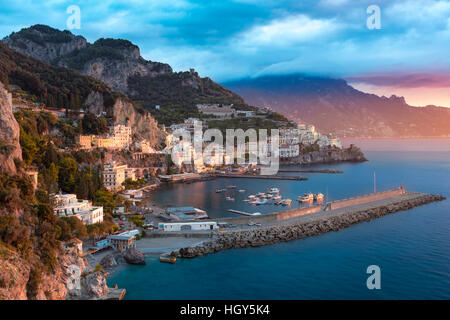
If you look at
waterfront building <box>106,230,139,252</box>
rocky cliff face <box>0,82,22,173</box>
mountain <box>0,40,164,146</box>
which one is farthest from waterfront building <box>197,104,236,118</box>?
rocky cliff face <box>0,82,22,173</box>

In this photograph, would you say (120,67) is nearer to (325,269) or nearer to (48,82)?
(48,82)

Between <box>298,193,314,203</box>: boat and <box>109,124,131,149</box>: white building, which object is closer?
<box>298,193,314,203</box>: boat

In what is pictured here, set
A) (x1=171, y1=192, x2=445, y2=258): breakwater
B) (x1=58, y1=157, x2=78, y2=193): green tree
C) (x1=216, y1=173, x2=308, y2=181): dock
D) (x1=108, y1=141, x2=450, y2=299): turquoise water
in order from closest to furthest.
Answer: (x1=108, y1=141, x2=450, y2=299): turquoise water < (x1=171, y1=192, x2=445, y2=258): breakwater < (x1=58, y1=157, x2=78, y2=193): green tree < (x1=216, y1=173, x2=308, y2=181): dock

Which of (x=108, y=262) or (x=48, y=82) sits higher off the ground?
(x=48, y=82)

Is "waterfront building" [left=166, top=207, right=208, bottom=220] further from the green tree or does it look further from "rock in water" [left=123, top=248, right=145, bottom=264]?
"rock in water" [left=123, top=248, right=145, bottom=264]

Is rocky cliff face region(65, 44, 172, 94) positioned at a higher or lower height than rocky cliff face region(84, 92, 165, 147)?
higher

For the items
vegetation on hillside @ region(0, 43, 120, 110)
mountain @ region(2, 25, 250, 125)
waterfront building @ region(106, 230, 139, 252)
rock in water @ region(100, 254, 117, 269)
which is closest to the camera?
rock in water @ region(100, 254, 117, 269)

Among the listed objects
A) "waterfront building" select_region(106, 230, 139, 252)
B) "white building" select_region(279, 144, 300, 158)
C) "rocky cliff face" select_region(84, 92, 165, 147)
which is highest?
"rocky cliff face" select_region(84, 92, 165, 147)

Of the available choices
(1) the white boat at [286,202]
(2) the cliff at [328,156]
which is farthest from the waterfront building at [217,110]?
(1) the white boat at [286,202]

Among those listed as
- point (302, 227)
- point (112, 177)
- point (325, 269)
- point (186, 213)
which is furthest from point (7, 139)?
point (112, 177)
